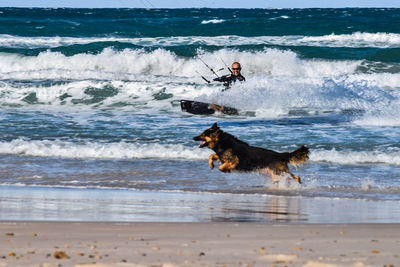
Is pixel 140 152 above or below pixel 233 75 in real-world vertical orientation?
below

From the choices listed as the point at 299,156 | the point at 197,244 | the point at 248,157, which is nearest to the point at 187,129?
the point at 248,157

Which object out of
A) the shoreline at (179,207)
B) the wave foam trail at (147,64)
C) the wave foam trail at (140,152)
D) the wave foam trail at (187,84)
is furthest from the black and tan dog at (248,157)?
the wave foam trail at (147,64)

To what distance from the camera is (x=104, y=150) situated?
39.2ft

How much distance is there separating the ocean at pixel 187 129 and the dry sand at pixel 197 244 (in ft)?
1.87

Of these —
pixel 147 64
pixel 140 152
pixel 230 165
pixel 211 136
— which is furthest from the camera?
pixel 147 64

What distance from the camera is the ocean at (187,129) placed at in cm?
762

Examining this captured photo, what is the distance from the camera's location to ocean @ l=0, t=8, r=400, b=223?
7625 mm

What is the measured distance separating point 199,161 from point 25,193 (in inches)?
146

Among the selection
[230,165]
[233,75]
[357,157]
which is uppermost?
[233,75]

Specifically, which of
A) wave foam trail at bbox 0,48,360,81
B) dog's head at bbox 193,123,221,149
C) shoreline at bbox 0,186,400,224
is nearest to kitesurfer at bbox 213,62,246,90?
dog's head at bbox 193,123,221,149

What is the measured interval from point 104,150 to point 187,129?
114 inches

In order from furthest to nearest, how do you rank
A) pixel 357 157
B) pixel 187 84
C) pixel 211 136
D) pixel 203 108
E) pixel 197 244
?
pixel 187 84, pixel 203 108, pixel 357 157, pixel 211 136, pixel 197 244

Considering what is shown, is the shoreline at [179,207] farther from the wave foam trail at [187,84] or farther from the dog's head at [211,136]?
the wave foam trail at [187,84]

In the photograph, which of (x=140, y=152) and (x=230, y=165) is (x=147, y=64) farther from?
(x=230, y=165)
